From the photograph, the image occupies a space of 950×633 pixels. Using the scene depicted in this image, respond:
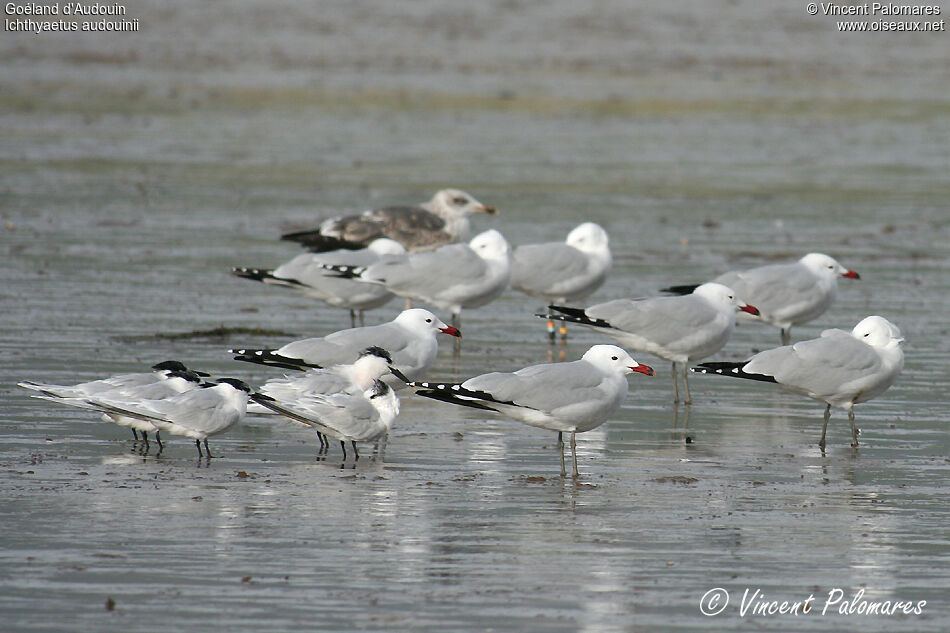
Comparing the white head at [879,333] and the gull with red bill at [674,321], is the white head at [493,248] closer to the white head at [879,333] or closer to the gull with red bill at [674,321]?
the gull with red bill at [674,321]

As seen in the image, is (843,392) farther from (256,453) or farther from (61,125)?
(61,125)

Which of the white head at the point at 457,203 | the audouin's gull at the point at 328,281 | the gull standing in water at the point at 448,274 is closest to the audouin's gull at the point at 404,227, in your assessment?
the white head at the point at 457,203

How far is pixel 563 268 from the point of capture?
15477 mm

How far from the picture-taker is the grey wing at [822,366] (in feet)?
35.8

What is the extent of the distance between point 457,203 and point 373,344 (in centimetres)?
723

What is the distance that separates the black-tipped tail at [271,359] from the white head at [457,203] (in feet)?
23.9

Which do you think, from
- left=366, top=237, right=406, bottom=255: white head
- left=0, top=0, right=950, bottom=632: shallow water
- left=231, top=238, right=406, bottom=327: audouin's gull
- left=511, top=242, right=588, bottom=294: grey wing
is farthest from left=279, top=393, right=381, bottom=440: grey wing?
left=511, top=242, right=588, bottom=294: grey wing

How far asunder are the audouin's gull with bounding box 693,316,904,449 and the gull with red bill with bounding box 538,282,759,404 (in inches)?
51.2

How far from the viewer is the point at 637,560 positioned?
7902 mm

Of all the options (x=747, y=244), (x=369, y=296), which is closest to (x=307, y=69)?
(x=747, y=244)

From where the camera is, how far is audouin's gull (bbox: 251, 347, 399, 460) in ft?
33.2

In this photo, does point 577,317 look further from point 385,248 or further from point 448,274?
point 385,248

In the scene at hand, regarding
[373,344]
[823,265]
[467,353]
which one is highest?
[823,265]

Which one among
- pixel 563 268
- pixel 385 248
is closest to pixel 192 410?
pixel 385 248
